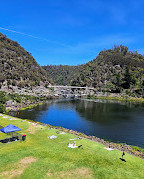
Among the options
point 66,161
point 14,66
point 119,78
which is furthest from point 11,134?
point 119,78

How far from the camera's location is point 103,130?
4328 cm

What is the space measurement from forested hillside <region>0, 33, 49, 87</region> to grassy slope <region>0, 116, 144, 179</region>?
99424 mm

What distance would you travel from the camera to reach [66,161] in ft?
62.4

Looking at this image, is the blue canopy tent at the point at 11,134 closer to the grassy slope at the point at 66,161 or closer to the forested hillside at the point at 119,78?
the grassy slope at the point at 66,161

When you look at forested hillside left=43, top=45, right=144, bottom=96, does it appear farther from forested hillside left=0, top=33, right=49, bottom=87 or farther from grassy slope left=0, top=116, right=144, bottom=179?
grassy slope left=0, top=116, right=144, bottom=179

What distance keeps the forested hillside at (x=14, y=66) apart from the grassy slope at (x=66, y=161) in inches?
3914

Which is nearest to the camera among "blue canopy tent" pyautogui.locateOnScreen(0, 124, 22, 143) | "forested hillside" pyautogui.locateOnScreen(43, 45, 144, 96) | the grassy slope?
the grassy slope

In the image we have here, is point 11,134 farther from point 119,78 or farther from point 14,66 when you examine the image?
point 119,78

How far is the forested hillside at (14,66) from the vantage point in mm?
124287

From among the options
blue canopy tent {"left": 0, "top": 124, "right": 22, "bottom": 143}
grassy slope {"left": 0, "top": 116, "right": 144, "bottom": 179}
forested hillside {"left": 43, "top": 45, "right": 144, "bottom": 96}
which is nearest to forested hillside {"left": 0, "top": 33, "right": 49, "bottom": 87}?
forested hillside {"left": 43, "top": 45, "right": 144, "bottom": 96}

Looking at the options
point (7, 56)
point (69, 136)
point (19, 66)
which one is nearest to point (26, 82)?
point (19, 66)

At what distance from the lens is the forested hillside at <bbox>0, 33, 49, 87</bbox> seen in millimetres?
124287

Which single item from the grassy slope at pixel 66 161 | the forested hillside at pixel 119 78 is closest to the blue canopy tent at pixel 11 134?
the grassy slope at pixel 66 161

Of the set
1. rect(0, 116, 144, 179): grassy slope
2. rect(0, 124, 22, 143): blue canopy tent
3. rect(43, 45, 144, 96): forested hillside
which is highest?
rect(43, 45, 144, 96): forested hillside
